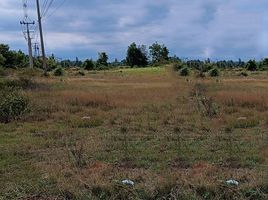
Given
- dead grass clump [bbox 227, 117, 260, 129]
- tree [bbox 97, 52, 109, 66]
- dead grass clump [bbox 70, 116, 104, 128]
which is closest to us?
dead grass clump [bbox 227, 117, 260, 129]

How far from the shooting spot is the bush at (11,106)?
13113 mm

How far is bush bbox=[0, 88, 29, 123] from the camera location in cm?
1311

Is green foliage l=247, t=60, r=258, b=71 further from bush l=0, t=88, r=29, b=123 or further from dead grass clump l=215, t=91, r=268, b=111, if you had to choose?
bush l=0, t=88, r=29, b=123

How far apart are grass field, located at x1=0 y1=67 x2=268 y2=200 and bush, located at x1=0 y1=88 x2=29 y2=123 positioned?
31 centimetres

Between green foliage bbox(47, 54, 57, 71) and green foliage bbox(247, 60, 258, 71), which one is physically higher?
green foliage bbox(47, 54, 57, 71)

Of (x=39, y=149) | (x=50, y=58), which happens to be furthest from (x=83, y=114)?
(x=50, y=58)

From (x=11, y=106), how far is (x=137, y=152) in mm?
6473

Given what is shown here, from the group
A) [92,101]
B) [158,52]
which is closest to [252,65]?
[158,52]

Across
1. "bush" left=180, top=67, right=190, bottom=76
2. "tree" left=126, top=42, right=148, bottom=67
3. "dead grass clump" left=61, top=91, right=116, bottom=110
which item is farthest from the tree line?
"dead grass clump" left=61, top=91, right=116, bottom=110

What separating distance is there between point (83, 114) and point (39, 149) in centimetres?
546

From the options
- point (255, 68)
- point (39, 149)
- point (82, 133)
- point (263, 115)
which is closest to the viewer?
point (39, 149)

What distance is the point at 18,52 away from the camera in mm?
70750

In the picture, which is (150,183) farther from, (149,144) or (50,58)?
(50,58)

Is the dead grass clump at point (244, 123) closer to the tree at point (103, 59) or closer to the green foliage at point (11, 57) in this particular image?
the green foliage at point (11, 57)
